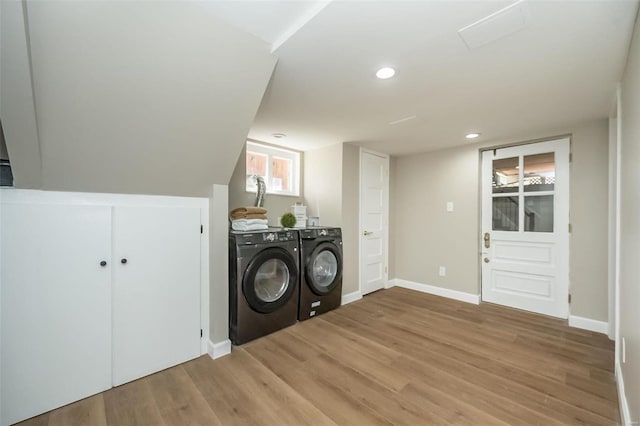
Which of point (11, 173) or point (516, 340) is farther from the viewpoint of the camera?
point (516, 340)

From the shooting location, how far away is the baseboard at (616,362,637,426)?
138 centimetres

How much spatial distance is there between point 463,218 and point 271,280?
2705 mm

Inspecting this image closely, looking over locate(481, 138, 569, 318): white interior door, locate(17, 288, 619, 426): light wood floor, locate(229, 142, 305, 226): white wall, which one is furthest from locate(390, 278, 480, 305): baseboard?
locate(229, 142, 305, 226): white wall

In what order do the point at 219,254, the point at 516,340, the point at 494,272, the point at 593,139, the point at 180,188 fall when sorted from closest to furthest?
the point at 180,188
the point at 219,254
the point at 516,340
the point at 593,139
the point at 494,272

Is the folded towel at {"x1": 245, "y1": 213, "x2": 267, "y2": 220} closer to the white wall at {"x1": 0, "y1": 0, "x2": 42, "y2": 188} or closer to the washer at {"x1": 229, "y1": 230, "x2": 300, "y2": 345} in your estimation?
the washer at {"x1": 229, "y1": 230, "x2": 300, "y2": 345}

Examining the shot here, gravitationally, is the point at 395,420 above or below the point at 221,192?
below

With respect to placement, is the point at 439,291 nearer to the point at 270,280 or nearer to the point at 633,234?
the point at 270,280

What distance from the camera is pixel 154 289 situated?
1.92m

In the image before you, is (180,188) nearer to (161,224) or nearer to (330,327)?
(161,224)

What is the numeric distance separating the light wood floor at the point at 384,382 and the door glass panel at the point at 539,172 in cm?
156

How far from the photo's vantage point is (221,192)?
2.15 meters

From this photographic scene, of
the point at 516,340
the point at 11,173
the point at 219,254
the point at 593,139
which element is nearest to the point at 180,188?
the point at 219,254

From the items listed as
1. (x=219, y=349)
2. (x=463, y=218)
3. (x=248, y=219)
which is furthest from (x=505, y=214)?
(x=219, y=349)

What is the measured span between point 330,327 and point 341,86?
7.42 ft
